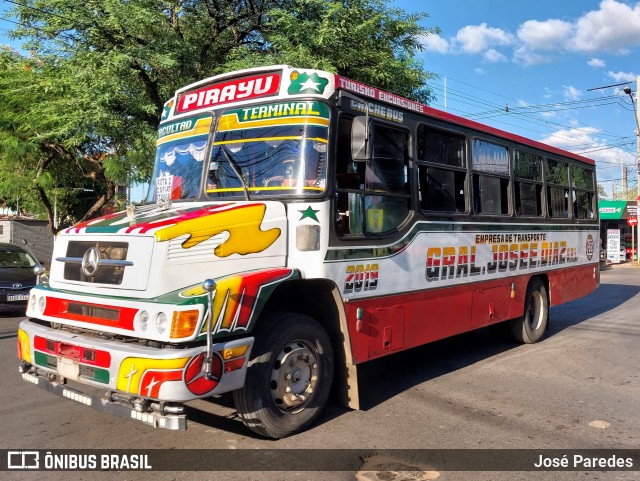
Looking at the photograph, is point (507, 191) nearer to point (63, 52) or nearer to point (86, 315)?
point (86, 315)

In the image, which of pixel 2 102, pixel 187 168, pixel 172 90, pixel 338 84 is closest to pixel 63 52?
pixel 172 90

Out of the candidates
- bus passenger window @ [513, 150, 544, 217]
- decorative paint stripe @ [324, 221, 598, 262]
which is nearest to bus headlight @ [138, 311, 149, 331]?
decorative paint stripe @ [324, 221, 598, 262]

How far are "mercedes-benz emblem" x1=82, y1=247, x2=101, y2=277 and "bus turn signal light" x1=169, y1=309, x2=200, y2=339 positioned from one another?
1.00 metres

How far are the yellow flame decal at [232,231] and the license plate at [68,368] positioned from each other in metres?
1.16

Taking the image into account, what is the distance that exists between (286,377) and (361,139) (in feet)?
6.77

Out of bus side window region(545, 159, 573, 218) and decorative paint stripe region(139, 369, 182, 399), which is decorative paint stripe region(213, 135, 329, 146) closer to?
decorative paint stripe region(139, 369, 182, 399)

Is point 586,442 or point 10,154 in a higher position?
point 10,154

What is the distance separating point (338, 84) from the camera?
16.2 feet

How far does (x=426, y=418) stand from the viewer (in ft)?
17.0

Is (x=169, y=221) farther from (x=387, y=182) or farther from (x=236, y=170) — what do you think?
(x=387, y=182)

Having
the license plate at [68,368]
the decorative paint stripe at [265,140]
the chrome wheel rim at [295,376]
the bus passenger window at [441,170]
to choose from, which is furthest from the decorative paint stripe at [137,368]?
the bus passenger window at [441,170]

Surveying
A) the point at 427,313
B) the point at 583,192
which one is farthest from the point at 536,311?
the point at 427,313

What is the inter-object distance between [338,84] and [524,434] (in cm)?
347

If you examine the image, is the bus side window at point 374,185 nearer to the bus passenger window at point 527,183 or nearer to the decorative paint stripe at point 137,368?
the decorative paint stripe at point 137,368
